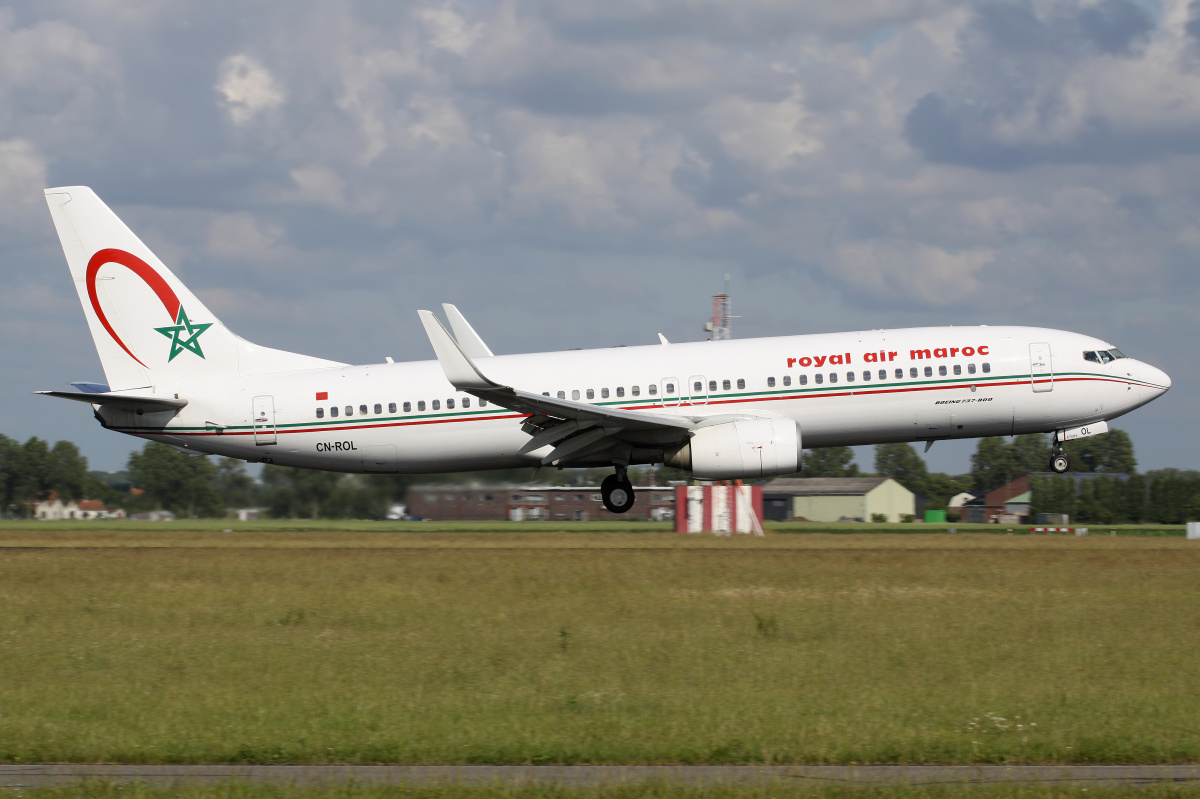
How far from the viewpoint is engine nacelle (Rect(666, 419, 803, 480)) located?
84.8ft

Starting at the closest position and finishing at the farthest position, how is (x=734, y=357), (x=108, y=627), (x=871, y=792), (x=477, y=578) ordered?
(x=871, y=792) < (x=108, y=627) < (x=477, y=578) < (x=734, y=357)

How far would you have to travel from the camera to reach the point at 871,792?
792 centimetres

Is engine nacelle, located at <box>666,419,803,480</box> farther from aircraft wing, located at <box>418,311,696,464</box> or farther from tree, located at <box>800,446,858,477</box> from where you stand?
tree, located at <box>800,446,858,477</box>

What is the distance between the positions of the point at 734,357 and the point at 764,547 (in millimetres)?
5224

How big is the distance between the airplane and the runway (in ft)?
56.8

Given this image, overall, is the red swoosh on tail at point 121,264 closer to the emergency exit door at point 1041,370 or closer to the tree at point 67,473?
the emergency exit door at point 1041,370

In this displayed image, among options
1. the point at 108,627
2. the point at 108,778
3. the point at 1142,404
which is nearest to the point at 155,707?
the point at 108,778

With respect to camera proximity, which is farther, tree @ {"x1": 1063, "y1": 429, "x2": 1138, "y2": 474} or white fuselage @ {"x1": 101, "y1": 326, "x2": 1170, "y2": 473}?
tree @ {"x1": 1063, "y1": 429, "x2": 1138, "y2": 474}

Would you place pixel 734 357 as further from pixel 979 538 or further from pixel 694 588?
pixel 694 588

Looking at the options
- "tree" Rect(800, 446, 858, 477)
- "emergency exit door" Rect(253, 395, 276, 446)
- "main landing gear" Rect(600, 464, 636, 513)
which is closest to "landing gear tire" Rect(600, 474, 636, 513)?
"main landing gear" Rect(600, 464, 636, 513)

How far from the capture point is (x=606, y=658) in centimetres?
1259

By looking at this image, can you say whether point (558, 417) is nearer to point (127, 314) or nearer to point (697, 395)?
point (697, 395)

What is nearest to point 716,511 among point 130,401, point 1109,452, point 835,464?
point 130,401

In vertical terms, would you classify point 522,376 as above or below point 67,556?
above
